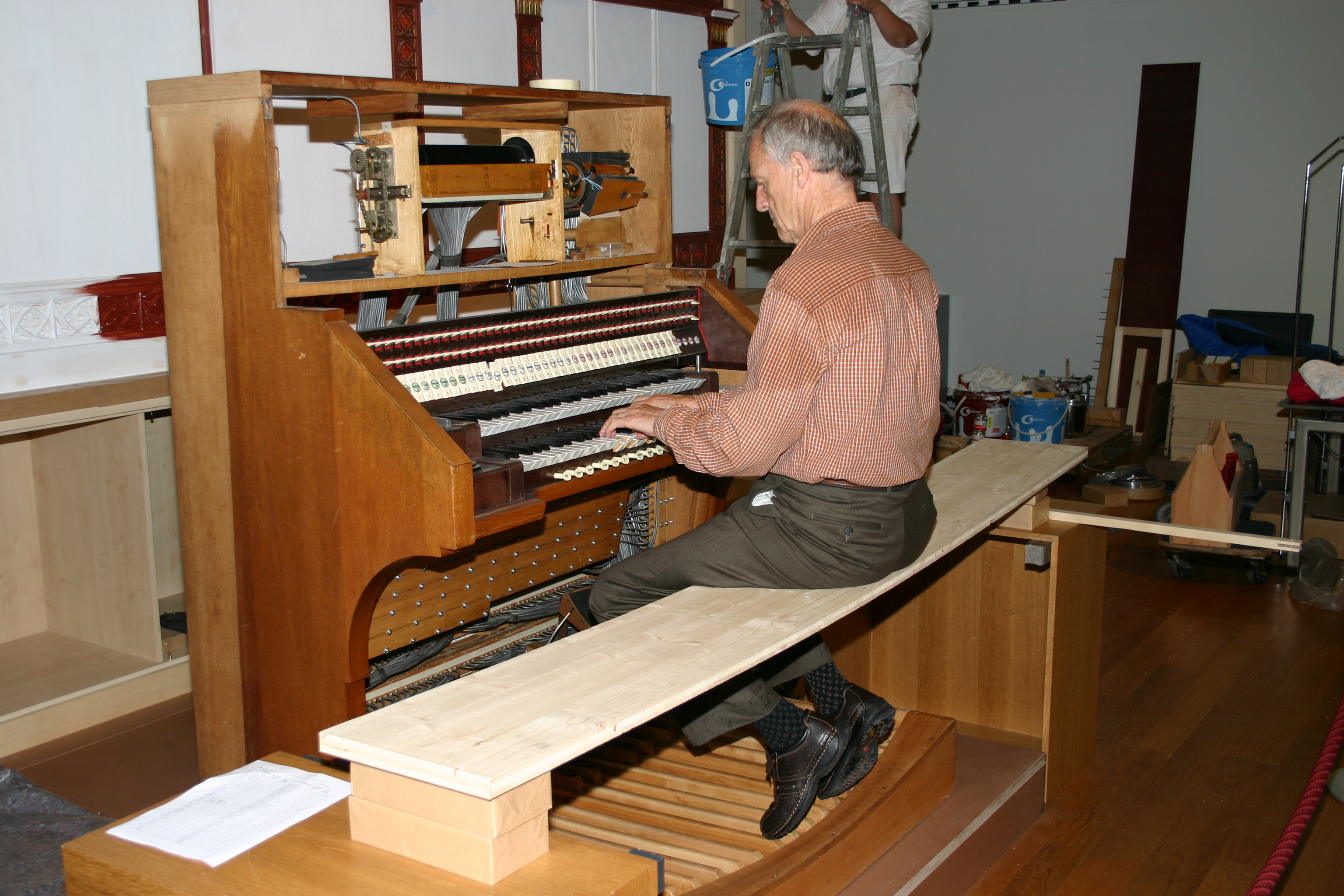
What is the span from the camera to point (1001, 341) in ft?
25.3

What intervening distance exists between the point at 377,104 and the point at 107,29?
4.22ft

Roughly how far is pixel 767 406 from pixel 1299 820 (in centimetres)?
126

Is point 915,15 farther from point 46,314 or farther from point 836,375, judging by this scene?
point 46,314

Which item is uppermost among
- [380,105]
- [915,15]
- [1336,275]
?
[915,15]

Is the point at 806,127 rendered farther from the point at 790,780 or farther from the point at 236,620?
the point at 236,620

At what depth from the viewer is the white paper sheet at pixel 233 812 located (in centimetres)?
169

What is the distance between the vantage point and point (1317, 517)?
16.6 feet

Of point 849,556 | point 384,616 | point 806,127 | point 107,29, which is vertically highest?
point 107,29

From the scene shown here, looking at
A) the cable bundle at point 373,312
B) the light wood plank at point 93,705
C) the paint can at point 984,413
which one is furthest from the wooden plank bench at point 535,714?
the paint can at point 984,413

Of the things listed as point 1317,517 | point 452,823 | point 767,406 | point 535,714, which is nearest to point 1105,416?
point 1317,517

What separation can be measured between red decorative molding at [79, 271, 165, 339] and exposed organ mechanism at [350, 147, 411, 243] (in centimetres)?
109

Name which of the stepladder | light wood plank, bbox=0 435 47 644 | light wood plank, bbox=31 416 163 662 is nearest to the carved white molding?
light wood plank, bbox=31 416 163 662

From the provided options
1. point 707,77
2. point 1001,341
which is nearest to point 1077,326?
point 1001,341

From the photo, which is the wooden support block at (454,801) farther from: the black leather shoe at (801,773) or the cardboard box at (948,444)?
the cardboard box at (948,444)
